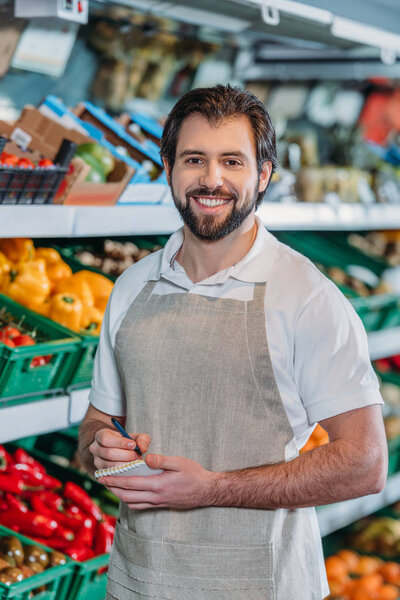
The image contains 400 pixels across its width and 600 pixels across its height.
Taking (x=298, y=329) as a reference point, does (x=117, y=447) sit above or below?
below

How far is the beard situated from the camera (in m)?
1.70

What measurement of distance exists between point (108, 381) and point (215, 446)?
0.34 meters

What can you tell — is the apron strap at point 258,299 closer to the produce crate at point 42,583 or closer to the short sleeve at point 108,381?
the short sleeve at point 108,381

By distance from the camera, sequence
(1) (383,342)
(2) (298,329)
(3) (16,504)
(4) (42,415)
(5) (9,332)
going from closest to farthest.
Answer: (2) (298,329)
(4) (42,415)
(5) (9,332)
(3) (16,504)
(1) (383,342)

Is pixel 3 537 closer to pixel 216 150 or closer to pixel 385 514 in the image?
pixel 216 150

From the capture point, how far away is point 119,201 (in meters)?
2.42

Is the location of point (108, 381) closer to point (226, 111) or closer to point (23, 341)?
point (23, 341)

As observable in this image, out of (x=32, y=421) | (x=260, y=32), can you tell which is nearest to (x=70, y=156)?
(x=32, y=421)

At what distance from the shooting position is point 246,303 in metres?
1.74

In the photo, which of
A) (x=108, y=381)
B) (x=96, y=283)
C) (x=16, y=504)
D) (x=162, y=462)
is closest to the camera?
(x=162, y=462)

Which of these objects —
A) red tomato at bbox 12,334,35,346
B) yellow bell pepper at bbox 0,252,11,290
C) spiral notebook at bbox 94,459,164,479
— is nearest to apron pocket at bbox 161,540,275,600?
spiral notebook at bbox 94,459,164,479

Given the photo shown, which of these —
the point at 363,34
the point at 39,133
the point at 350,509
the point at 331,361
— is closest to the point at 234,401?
the point at 331,361

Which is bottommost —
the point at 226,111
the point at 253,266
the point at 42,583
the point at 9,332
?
the point at 42,583

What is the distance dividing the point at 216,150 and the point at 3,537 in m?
1.16
